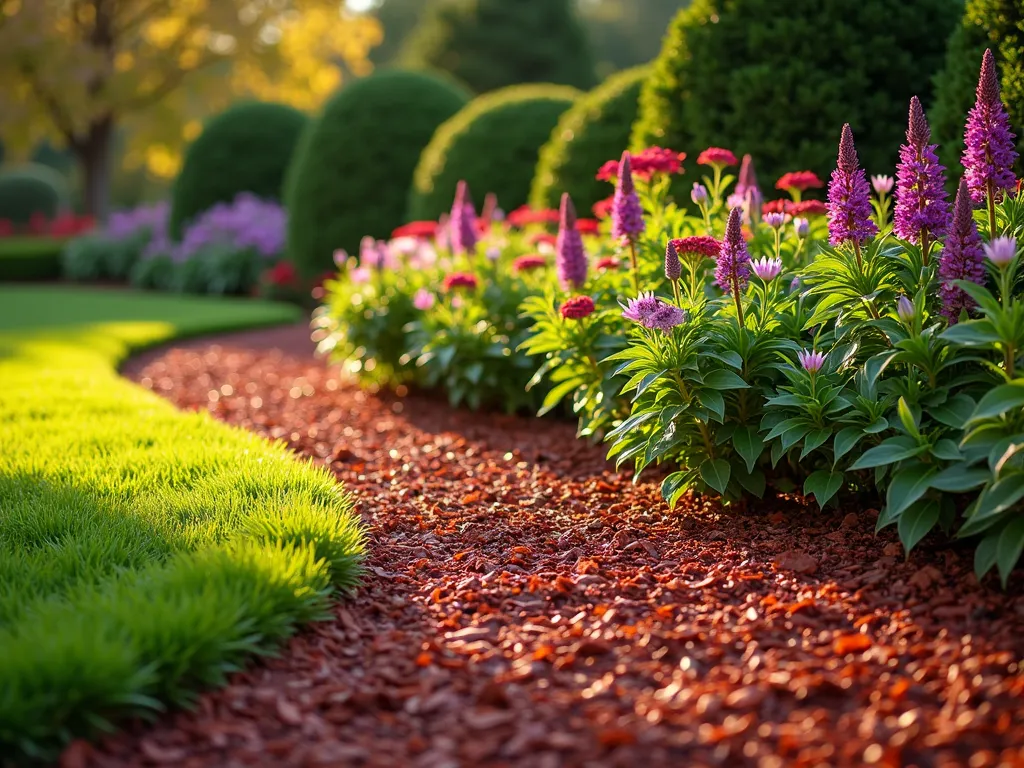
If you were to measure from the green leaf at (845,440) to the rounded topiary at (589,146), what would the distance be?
441cm

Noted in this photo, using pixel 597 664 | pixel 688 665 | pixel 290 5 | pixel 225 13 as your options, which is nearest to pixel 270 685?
pixel 597 664

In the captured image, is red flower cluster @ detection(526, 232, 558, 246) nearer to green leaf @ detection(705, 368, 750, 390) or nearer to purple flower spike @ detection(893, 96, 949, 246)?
green leaf @ detection(705, 368, 750, 390)

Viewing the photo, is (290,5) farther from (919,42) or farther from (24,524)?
(24,524)

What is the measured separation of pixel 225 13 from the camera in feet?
68.9

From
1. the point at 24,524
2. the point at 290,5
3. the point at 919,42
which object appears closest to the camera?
the point at 24,524

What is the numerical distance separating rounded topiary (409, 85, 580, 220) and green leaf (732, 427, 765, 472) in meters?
6.33

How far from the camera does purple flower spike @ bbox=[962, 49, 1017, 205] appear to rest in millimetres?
2965

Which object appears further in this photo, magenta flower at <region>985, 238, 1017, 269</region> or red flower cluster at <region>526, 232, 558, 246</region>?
red flower cluster at <region>526, 232, 558, 246</region>

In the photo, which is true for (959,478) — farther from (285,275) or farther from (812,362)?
(285,275)

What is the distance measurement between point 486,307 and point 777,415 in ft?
8.32

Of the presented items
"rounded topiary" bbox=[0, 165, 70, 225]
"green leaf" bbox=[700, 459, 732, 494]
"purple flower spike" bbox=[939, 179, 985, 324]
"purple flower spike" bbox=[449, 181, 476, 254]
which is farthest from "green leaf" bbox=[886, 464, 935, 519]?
"rounded topiary" bbox=[0, 165, 70, 225]

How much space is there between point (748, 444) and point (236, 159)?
48.7ft

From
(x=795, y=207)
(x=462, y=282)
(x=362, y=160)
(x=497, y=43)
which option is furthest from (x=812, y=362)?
(x=497, y=43)

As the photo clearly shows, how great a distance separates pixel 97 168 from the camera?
882 inches
